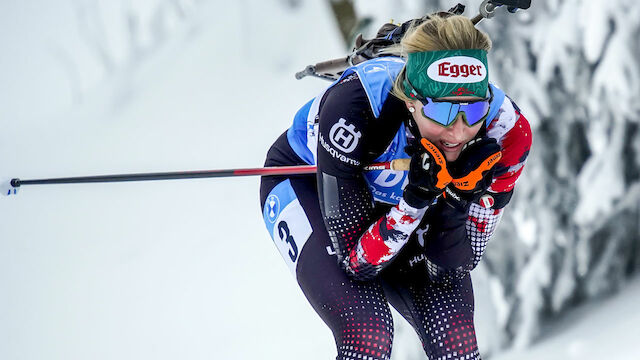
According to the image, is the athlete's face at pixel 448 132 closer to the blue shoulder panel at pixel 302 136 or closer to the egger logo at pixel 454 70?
the egger logo at pixel 454 70

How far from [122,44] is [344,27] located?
2.04 meters

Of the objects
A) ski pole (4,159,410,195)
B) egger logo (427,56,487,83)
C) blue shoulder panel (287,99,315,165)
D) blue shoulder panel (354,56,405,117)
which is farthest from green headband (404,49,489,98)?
blue shoulder panel (287,99,315,165)

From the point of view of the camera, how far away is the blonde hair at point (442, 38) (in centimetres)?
182

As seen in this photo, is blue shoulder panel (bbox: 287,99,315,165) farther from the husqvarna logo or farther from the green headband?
the green headband

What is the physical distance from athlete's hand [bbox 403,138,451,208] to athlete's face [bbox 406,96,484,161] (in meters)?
0.03

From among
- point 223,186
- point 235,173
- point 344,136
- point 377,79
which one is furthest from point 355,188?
point 223,186

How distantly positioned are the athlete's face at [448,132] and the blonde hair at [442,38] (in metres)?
0.05

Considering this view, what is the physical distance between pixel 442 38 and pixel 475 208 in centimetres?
52

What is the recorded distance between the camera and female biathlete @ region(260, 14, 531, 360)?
1.80 metres

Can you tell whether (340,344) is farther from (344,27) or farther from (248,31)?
(248,31)

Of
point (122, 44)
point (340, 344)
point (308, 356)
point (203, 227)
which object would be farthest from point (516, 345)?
point (122, 44)

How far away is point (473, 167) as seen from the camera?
1.79 m

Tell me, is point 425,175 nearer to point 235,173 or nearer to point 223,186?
point 235,173

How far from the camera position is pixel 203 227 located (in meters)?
4.86
